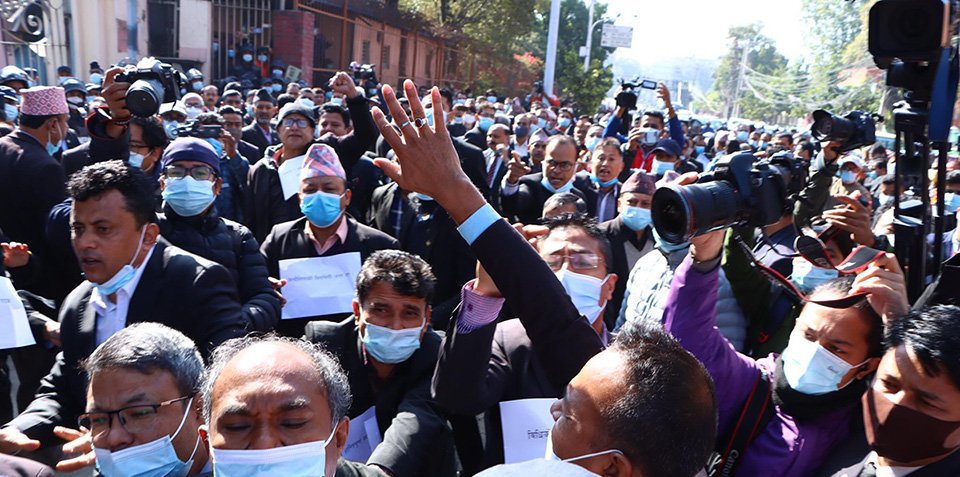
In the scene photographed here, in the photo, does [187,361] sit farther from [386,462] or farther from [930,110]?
[930,110]

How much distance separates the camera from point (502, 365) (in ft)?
7.76

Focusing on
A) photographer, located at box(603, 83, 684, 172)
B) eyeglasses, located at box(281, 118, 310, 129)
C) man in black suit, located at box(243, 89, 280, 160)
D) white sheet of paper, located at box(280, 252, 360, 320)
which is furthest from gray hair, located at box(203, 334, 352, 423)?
man in black suit, located at box(243, 89, 280, 160)

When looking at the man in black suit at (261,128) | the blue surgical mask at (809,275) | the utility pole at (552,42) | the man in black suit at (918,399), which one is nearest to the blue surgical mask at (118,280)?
the man in black suit at (918,399)

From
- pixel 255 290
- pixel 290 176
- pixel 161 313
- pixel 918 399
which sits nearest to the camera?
pixel 918 399

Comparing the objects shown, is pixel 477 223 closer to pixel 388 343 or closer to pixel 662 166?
pixel 388 343

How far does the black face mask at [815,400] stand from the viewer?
2104 millimetres

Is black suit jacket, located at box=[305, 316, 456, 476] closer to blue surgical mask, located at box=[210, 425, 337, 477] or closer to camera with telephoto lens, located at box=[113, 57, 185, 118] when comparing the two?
blue surgical mask, located at box=[210, 425, 337, 477]

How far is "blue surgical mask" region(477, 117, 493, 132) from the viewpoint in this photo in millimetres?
11211

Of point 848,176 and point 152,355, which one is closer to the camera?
point 152,355

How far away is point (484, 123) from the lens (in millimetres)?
11289

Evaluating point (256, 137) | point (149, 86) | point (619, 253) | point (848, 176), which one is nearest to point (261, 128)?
point (256, 137)

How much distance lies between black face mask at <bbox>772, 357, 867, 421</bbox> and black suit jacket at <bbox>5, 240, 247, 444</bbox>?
6.08ft

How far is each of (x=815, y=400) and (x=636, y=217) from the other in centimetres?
228

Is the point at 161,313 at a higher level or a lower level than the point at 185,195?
lower
